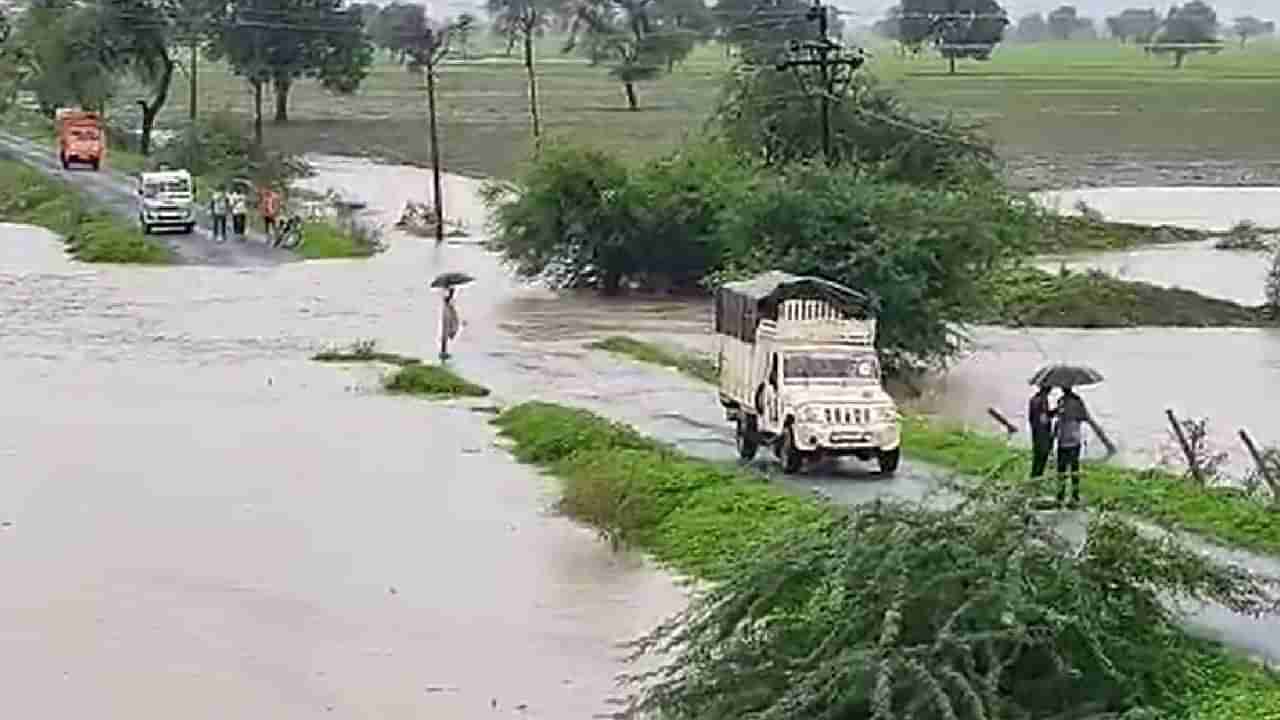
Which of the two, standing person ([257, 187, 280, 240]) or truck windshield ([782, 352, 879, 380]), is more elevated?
truck windshield ([782, 352, 879, 380])

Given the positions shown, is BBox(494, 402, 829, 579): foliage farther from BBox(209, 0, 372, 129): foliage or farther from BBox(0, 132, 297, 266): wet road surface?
BBox(209, 0, 372, 129): foliage

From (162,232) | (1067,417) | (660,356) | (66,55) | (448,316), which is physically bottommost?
(162,232)

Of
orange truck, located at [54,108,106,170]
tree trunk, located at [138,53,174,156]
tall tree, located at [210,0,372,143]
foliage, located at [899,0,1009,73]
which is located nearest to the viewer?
orange truck, located at [54,108,106,170]

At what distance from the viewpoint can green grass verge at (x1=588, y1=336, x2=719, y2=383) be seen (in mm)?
40406

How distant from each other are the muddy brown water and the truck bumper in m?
0.35

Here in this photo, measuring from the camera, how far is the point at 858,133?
55.2 metres

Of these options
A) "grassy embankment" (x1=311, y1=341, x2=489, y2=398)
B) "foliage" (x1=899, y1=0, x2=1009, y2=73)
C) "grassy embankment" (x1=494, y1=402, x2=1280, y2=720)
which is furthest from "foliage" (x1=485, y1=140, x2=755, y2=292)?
"foliage" (x1=899, y1=0, x2=1009, y2=73)

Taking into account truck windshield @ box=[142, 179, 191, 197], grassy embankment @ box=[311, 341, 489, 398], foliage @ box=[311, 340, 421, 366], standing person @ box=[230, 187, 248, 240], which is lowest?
standing person @ box=[230, 187, 248, 240]

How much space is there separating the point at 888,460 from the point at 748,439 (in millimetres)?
2300

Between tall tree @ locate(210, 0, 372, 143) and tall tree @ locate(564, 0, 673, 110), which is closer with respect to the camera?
tall tree @ locate(210, 0, 372, 143)

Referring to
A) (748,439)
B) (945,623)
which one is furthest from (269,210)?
(945,623)

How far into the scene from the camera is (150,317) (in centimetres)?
4922

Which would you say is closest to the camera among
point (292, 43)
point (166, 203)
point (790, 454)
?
point (790, 454)

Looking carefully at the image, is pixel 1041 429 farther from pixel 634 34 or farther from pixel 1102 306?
pixel 634 34
